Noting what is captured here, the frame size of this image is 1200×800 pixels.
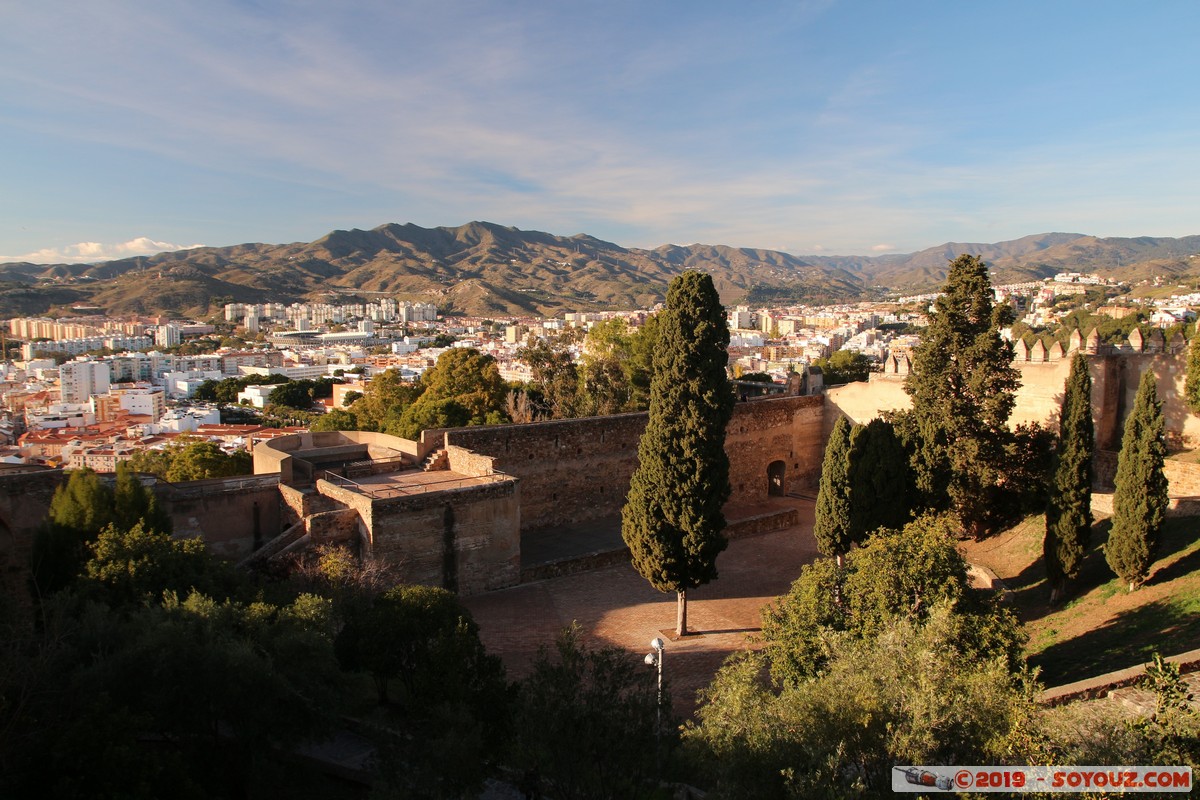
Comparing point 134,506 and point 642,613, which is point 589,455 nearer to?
point 642,613

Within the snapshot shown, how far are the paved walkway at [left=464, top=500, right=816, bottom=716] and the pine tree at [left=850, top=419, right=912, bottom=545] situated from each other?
204 centimetres

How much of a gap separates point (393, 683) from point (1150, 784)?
29.2ft

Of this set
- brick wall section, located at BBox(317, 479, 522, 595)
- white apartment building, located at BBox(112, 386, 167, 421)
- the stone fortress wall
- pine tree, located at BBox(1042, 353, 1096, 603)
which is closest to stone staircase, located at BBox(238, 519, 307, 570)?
the stone fortress wall

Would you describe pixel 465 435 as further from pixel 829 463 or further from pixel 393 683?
pixel 829 463

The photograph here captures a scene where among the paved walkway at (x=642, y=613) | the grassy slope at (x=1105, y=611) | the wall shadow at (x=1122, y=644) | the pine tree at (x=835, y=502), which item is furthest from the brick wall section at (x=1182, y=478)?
the paved walkway at (x=642, y=613)

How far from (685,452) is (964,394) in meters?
6.35

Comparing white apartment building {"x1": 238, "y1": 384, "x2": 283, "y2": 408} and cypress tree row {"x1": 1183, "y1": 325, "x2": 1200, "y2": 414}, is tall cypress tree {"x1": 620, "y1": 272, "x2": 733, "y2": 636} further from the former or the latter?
white apartment building {"x1": 238, "y1": 384, "x2": 283, "y2": 408}

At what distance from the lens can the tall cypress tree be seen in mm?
12641

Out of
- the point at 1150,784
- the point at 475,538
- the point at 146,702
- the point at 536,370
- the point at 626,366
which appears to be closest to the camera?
the point at 1150,784

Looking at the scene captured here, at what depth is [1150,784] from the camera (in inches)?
181

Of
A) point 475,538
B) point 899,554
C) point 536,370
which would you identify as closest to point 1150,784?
point 899,554

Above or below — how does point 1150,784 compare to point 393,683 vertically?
above

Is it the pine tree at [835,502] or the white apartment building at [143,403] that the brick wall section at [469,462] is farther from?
the white apartment building at [143,403]

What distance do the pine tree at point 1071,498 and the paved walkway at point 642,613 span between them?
180 inches
